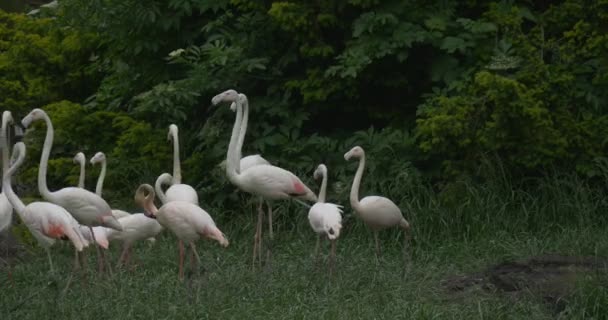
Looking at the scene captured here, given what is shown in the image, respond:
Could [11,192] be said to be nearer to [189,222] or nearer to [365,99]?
[189,222]

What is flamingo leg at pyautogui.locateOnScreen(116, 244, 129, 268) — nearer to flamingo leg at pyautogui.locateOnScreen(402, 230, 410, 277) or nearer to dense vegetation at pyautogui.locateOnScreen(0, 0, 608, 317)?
dense vegetation at pyautogui.locateOnScreen(0, 0, 608, 317)

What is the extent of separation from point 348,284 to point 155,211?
1465 mm

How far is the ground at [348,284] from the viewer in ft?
21.6

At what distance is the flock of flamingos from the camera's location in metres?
7.46

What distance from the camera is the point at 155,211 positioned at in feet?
26.0

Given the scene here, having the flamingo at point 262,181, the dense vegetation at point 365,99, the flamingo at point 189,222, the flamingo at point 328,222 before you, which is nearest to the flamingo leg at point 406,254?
the dense vegetation at point 365,99

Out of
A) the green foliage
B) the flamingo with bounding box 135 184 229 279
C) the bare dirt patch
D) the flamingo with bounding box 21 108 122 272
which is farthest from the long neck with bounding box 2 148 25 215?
the green foliage

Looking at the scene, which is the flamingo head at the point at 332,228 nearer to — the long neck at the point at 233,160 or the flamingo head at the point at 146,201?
the long neck at the point at 233,160

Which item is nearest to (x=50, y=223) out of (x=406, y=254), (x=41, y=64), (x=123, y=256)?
(x=123, y=256)

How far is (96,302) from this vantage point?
672 centimetres

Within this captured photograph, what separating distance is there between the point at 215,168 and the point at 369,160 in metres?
1.47

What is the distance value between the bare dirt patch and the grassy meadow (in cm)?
3

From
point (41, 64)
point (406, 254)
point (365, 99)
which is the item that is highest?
point (41, 64)

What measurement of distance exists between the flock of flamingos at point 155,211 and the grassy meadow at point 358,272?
0.73 feet
